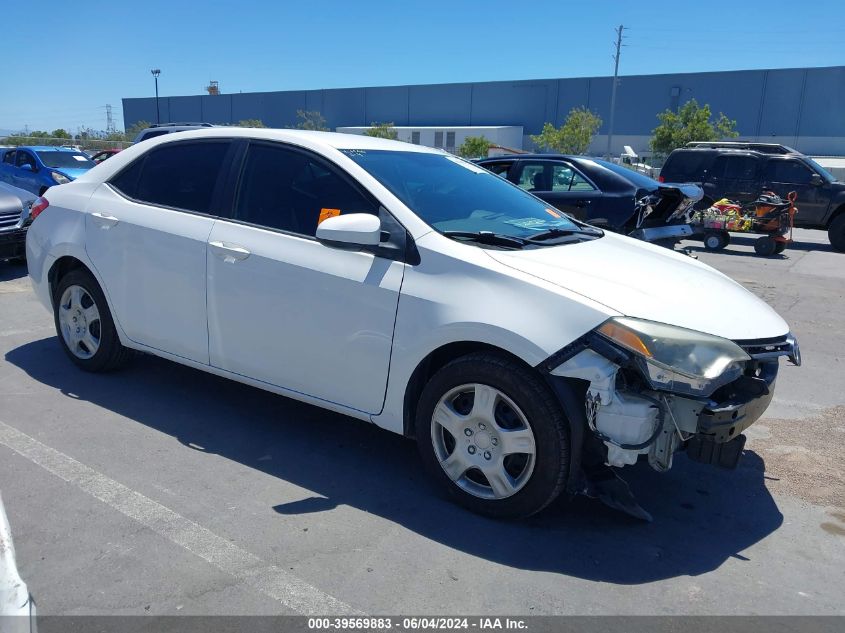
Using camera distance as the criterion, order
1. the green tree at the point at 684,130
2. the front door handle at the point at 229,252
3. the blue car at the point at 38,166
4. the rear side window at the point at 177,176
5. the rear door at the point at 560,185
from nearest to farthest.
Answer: the front door handle at the point at 229,252, the rear side window at the point at 177,176, the rear door at the point at 560,185, the blue car at the point at 38,166, the green tree at the point at 684,130

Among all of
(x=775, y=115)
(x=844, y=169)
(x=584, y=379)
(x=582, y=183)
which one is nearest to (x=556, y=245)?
(x=584, y=379)

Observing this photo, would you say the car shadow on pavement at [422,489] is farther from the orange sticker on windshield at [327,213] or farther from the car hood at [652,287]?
the orange sticker on windshield at [327,213]

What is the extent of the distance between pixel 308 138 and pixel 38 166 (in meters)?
13.4

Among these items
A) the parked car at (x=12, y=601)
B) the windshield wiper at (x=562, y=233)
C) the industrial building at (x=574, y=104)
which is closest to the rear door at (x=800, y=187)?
the windshield wiper at (x=562, y=233)

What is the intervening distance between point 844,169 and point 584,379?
153ft

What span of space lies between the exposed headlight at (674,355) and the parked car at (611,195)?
19.0 feet

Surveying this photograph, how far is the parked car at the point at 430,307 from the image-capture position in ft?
10.2

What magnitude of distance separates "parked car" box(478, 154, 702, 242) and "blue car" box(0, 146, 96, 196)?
32.6ft

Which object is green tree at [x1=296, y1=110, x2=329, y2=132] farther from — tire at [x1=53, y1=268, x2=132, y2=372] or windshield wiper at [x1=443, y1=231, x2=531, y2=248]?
windshield wiper at [x1=443, y1=231, x2=531, y2=248]

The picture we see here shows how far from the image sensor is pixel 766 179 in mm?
15805

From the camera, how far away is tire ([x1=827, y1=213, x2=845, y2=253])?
15039 mm

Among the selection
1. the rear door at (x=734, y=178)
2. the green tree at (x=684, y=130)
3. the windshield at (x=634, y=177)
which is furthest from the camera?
the green tree at (x=684, y=130)

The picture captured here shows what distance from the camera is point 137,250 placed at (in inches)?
181

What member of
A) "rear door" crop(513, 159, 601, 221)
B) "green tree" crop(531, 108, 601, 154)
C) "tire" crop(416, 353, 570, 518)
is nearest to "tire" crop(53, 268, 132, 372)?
"tire" crop(416, 353, 570, 518)
